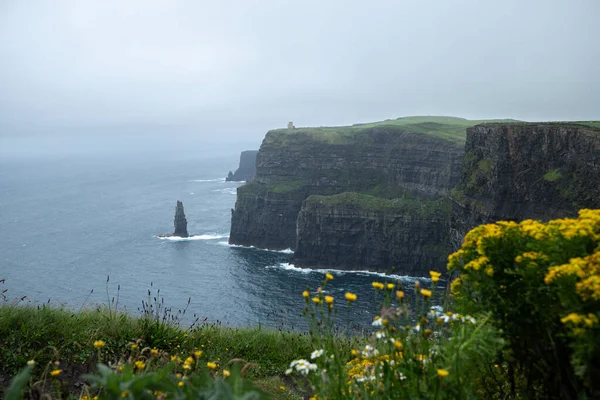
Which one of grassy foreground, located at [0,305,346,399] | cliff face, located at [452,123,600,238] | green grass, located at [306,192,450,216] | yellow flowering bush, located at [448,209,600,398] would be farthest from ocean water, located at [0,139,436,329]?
yellow flowering bush, located at [448,209,600,398]

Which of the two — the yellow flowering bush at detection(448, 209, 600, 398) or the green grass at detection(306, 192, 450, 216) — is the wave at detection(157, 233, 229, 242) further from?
the yellow flowering bush at detection(448, 209, 600, 398)

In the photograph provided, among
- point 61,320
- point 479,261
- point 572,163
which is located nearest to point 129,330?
point 61,320

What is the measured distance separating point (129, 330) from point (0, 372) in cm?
272

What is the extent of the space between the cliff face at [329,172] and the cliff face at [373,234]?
1691 millimetres

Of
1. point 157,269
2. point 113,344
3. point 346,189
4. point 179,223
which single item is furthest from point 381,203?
point 113,344

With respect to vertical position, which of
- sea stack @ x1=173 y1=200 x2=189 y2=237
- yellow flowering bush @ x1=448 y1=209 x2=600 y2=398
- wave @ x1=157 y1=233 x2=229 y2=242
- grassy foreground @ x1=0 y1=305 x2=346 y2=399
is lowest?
wave @ x1=157 y1=233 x2=229 y2=242

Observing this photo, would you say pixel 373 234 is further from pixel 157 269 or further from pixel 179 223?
pixel 179 223

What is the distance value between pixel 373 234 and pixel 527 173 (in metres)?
47.1

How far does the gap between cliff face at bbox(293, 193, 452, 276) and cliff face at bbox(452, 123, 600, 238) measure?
86.1ft

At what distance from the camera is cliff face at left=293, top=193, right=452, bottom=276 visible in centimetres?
10719

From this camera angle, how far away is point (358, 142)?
146m

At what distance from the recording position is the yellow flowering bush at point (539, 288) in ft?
14.7

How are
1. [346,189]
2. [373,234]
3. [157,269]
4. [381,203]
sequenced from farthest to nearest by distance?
[346,189]
[381,203]
[373,234]
[157,269]

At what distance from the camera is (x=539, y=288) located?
4.87m
